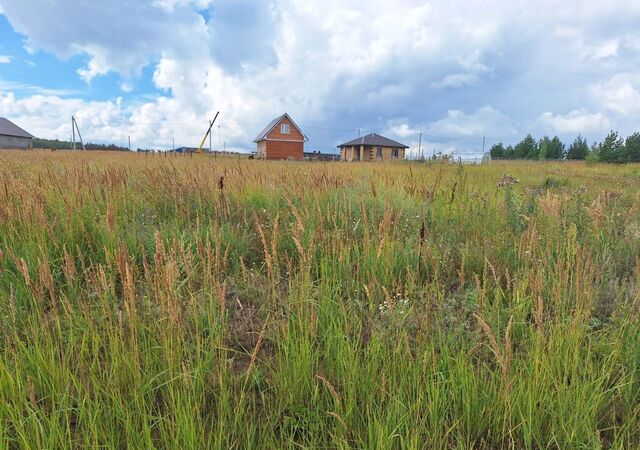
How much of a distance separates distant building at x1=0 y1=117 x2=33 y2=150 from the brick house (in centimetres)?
4710

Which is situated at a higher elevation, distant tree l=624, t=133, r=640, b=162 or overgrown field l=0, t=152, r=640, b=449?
distant tree l=624, t=133, r=640, b=162

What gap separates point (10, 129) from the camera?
197 ft

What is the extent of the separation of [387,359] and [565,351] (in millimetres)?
775

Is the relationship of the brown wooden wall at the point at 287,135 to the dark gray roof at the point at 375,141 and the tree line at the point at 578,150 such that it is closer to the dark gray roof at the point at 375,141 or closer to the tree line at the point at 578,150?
the dark gray roof at the point at 375,141

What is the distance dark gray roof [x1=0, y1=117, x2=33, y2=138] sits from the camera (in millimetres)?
58281

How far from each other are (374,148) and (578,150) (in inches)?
2506

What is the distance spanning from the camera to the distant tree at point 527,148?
86.4m

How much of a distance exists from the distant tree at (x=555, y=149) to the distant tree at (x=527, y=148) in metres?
3.08

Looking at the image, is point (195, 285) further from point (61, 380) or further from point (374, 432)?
point (374, 432)

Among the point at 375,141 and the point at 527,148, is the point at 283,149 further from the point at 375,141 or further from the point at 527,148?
the point at 527,148

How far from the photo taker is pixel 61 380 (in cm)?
129

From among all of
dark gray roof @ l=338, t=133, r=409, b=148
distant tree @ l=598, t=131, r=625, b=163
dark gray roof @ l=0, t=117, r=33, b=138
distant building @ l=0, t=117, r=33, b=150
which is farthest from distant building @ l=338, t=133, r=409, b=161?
dark gray roof @ l=0, t=117, r=33, b=138

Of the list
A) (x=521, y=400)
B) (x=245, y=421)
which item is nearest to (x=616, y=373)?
(x=521, y=400)

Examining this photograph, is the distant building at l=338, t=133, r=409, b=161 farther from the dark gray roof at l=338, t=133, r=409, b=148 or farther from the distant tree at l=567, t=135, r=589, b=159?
the distant tree at l=567, t=135, r=589, b=159
